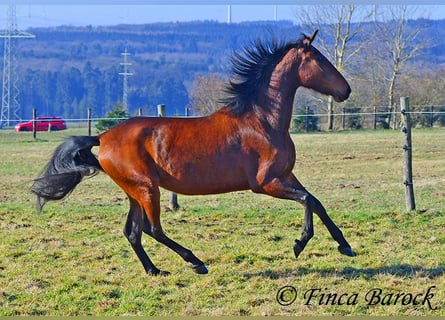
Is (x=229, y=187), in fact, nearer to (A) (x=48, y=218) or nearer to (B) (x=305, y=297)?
(B) (x=305, y=297)

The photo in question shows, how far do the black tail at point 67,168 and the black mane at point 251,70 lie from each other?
1.43 m

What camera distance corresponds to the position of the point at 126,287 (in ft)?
20.7

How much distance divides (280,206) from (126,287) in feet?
19.9

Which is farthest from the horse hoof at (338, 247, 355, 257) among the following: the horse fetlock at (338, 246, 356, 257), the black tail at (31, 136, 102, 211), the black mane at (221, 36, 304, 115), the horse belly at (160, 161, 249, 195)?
the black tail at (31, 136, 102, 211)

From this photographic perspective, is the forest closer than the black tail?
No

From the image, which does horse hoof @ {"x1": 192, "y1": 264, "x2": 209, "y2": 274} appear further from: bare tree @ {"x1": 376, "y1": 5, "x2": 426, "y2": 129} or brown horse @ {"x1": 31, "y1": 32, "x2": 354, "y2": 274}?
bare tree @ {"x1": 376, "y1": 5, "x2": 426, "y2": 129}

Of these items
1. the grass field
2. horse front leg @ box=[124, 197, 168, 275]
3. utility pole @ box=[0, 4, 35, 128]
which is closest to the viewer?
the grass field

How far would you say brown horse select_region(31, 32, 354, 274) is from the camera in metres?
6.70

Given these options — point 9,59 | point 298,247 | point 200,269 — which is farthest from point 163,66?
point 298,247

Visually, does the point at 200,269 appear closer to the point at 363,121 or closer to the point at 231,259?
the point at 231,259

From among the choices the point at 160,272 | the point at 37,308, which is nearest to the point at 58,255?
the point at 160,272

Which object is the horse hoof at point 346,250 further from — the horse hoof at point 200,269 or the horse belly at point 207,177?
the horse hoof at point 200,269

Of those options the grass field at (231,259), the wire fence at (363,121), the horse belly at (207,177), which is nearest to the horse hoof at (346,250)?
the grass field at (231,259)

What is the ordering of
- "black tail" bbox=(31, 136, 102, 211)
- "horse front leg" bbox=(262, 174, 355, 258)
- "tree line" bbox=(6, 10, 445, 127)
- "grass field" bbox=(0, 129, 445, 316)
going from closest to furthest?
"grass field" bbox=(0, 129, 445, 316) < "horse front leg" bbox=(262, 174, 355, 258) < "black tail" bbox=(31, 136, 102, 211) < "tree line" bbox=(6, 10, 445, 127)
